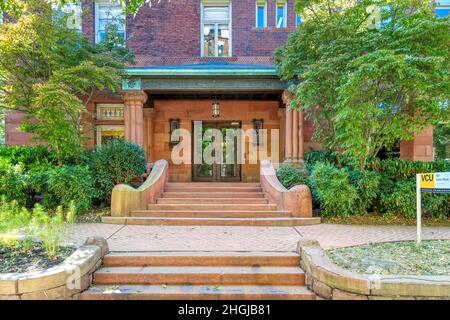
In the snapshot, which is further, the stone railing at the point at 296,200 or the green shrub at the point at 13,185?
the green shrub at the point at 13,185

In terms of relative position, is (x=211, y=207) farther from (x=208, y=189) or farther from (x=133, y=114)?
(x=133, y=114)

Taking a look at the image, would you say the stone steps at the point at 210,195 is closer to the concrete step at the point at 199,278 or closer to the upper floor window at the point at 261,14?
the concrete step at the point at 199,278

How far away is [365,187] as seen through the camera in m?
6.54

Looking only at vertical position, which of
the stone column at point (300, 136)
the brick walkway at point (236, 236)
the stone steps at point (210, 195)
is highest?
the stone column at point (300, 136)

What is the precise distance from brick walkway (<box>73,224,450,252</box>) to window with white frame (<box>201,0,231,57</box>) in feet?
26.4

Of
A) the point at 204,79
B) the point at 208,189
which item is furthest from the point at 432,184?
the point at 204,79

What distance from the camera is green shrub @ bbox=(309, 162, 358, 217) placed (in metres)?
6.35

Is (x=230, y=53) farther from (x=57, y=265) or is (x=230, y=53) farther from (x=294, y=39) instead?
(x=57, y=265)

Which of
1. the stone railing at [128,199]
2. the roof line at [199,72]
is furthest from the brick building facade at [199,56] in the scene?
the stone railing at [128,199]

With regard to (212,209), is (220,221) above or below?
below

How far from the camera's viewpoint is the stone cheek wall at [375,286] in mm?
3043

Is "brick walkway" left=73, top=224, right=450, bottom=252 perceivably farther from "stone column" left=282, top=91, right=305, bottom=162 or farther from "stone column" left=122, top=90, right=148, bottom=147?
"stone column" left=122, top=90, right=148, bottom=147

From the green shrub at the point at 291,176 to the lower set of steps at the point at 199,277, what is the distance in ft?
11.8

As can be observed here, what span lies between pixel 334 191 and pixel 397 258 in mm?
2554
